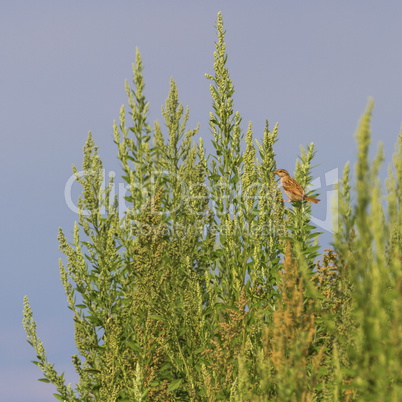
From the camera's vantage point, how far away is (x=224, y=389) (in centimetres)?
640

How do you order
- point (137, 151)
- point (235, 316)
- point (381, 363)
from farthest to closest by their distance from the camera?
point (137, 151), point (235, 316), point (381, 363)

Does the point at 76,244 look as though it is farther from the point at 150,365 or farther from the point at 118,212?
the point at 150,365

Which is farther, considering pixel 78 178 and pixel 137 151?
pixel 137 151

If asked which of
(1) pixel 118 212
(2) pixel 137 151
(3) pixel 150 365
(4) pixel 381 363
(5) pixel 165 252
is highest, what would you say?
(2) pixel 137 151

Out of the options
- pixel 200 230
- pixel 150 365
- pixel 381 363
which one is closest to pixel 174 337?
pixel 150 365

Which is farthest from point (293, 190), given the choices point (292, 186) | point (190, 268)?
point (190, 268)

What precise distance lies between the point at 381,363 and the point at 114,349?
4027mm

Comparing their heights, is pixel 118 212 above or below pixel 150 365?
above

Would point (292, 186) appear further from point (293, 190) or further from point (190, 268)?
point (190, 268)

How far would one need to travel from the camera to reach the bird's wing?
754 cm

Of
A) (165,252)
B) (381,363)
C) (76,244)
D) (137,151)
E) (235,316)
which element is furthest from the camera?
(137,151)

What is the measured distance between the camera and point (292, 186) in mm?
7777

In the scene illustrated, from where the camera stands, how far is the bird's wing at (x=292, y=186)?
7.54m

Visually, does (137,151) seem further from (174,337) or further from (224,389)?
(224,389)
